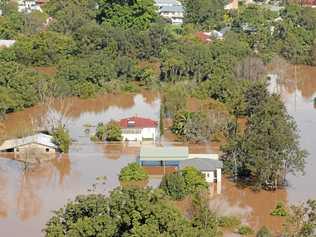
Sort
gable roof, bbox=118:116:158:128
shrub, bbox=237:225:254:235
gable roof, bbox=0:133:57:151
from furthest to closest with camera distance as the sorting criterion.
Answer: gable roof, bbox=118:116:158:128, gable roof, bbox=0:133:57:151, shrub, bbox=237:225:254:235

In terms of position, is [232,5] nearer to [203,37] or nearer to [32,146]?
[203,37]

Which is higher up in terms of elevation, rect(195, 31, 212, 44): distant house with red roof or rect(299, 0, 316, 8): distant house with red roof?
rect(299, 0, 316, 8): distant house with red roof

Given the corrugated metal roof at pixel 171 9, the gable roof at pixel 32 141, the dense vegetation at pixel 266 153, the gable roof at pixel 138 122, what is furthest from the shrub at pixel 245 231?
the corrugated metal roof at pixel 171 9

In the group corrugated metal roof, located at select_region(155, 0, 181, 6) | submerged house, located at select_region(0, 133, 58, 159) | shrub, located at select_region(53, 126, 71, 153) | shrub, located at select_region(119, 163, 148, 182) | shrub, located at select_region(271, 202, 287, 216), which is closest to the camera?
shrub, located at select_region(271, 202, 287, 216)

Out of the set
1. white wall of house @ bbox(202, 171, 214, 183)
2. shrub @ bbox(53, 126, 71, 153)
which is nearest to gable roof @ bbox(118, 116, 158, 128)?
shrub @ bbox(53, 126, 71, 153)

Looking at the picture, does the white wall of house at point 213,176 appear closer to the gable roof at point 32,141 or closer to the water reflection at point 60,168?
the water reflection at point 60,168

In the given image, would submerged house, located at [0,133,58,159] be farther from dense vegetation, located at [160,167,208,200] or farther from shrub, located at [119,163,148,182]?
dense vegetation, located at [160,167,208,200]

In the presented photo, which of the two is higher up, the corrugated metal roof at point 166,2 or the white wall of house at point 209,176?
the corrugated metal roof at point 166,2
